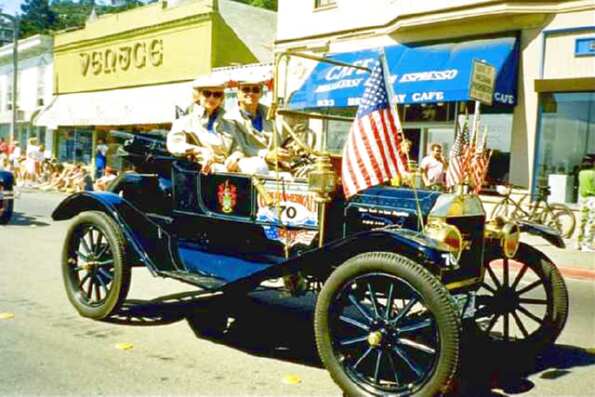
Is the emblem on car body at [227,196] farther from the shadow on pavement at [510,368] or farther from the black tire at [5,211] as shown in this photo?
the black tire at [5,211]

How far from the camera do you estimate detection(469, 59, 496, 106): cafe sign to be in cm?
539

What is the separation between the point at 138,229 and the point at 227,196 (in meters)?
0.99

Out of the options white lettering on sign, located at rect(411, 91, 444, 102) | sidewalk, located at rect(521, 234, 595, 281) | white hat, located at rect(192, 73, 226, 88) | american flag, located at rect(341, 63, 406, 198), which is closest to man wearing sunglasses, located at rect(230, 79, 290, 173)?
white hat, located at rect(192, 73, 226, 88)

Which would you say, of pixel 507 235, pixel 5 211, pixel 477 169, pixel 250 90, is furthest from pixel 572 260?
pixel 5 211

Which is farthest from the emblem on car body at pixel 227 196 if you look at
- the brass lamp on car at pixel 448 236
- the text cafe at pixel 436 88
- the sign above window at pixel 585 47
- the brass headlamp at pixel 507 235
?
the sign above window at pixel 585 47

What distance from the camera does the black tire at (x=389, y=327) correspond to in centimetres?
326

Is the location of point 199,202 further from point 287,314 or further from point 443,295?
point 443,295

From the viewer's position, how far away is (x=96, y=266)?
17.2 ft

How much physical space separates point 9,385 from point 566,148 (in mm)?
12227

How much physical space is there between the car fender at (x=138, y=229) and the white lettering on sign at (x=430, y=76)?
9657 millimetres

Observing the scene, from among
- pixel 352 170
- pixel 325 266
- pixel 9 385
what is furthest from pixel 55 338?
pixel 352 170

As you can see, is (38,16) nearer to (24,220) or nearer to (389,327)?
(24,220)

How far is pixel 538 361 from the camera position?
452cm

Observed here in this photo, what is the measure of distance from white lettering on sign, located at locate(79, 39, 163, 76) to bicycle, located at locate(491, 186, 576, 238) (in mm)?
15861
